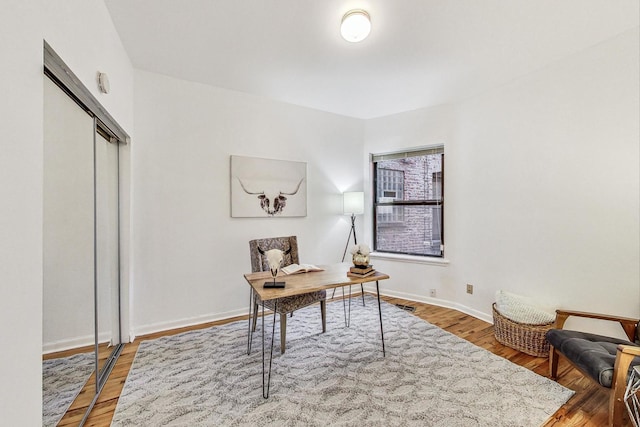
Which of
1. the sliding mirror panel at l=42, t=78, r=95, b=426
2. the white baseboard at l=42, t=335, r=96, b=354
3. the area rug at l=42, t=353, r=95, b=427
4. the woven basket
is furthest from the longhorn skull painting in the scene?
the woven basket

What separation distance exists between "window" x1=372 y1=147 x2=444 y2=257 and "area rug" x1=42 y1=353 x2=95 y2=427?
353 centimetres

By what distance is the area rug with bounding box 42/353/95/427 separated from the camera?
1.31 m

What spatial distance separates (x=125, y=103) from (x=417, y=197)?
3.51m

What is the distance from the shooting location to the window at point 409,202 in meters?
3.89

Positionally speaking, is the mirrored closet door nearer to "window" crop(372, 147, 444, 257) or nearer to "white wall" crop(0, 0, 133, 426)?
"white wall" crop(0, 0, 133, 426)

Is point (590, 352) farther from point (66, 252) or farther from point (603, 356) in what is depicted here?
point (66, 252)

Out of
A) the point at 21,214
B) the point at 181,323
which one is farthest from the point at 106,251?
the point at 21,214

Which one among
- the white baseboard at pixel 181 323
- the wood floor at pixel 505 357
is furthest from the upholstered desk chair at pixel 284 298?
the wood floor at pixel 505 357

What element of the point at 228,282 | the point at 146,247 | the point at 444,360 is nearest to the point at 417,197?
the point at 444,360

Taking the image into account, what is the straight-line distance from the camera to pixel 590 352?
69.1 inches

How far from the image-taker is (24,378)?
0.99m

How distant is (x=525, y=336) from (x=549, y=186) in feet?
4.59

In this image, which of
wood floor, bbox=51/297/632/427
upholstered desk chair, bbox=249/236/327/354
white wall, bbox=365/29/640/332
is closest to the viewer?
wood floor, bbox=51/297/632/427

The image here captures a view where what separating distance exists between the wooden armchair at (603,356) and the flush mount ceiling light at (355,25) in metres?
2.47
